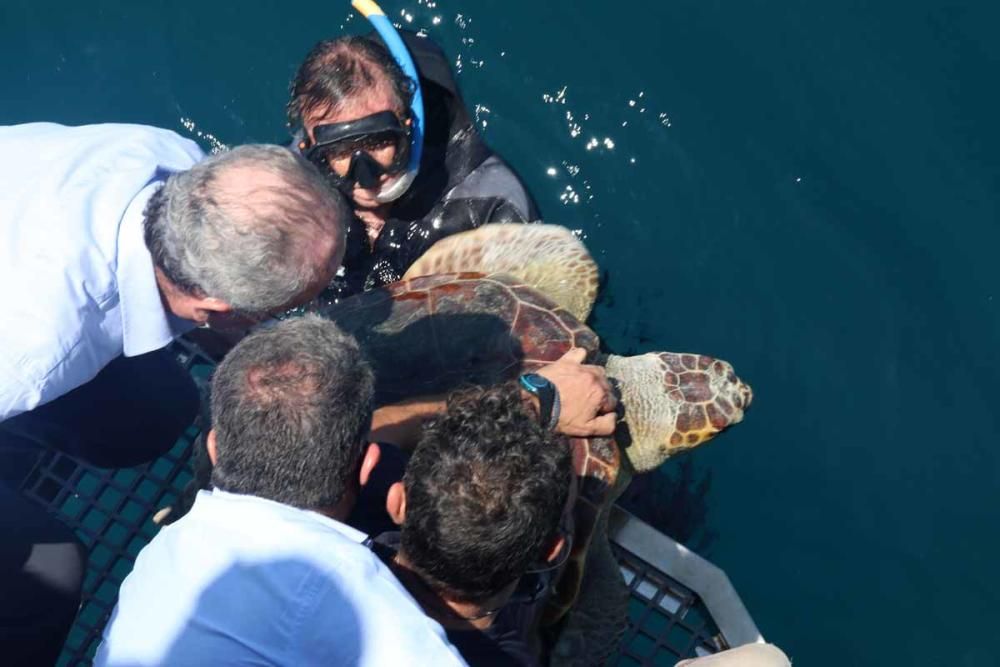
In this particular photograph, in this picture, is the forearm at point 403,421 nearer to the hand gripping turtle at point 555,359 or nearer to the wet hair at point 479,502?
the hand gripping turtle at point 555,359

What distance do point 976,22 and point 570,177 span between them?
2023 millimetres

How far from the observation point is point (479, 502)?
4.88 feet

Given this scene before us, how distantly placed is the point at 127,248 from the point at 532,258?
1.54m

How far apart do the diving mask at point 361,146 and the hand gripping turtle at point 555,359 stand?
15.2 inches

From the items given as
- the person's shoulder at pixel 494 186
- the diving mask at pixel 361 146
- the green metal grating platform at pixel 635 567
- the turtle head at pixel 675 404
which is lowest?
the green metal grating platform at pixel 635 567

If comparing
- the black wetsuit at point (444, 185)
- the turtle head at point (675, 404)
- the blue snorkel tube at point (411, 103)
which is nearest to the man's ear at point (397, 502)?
the turtle head at point (675, 404)

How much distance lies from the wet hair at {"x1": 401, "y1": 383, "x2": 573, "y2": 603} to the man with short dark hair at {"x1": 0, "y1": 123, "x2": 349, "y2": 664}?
572mm

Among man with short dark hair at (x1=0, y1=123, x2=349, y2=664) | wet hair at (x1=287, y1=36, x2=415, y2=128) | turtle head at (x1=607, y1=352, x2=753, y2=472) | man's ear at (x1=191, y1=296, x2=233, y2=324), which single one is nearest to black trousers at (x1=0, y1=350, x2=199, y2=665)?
man with short dark hair at (x1=0, y1=123, x2=349, y2=664)

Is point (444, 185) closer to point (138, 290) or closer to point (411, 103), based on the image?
point (411, 103)

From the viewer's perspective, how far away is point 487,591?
1.58 m

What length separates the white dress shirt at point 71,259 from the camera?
1.81 metres

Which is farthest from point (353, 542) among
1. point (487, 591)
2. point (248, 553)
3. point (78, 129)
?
point (78, 129)

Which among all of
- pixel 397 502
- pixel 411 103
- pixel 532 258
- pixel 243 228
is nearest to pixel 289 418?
pixel 397 502

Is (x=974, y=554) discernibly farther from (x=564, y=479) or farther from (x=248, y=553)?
(x=248, y=553)
